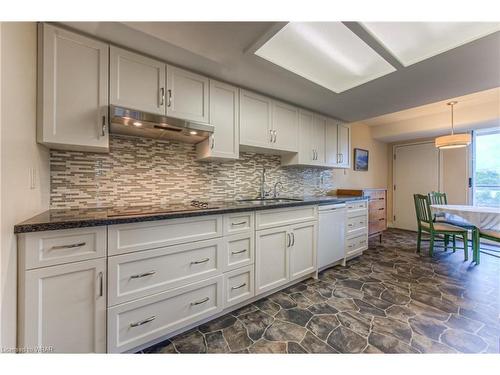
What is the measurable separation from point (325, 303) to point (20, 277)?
212 cm

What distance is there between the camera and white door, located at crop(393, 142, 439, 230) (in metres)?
4.38

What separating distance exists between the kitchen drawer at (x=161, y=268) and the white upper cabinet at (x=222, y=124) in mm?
870

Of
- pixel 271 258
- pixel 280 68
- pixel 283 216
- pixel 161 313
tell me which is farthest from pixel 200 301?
pixel 280 68

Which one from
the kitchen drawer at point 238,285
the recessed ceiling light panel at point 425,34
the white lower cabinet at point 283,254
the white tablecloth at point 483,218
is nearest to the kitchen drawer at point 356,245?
the white lower cabinet at point 283,254

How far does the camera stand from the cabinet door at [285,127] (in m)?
2.42

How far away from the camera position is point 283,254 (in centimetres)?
203

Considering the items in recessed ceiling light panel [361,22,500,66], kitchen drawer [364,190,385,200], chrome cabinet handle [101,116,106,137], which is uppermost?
recessed ceiling light panel [361,22,500,66]

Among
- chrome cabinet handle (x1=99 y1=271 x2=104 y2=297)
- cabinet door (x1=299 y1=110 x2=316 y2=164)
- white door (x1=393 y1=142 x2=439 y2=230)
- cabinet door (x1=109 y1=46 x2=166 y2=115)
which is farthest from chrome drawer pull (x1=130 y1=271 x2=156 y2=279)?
white door (x1=393 y1=142 x2=439 y2=230)

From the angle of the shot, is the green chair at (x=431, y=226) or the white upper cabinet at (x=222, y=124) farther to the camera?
the green chair at (x=431, y=226)

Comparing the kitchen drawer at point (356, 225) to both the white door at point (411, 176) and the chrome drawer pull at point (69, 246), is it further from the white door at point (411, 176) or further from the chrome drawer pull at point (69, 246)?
the chrome drawer pull at point (69, 246)

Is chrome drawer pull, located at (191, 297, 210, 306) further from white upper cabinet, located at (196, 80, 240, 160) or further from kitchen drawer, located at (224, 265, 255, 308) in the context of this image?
white upper cabinet, located at (196, 80, 240, 160)

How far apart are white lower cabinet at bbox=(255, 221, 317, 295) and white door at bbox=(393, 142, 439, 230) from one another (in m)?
3.83

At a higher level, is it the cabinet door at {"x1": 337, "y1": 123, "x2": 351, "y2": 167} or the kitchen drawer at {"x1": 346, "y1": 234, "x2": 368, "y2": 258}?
the cabinet door at {"x1": 337, "y1": 123, "x2": 351, "y2": 167}
